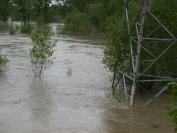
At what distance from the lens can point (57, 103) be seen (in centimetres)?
1173

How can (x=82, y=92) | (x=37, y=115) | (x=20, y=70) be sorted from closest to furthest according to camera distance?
(x=37, y=115) < (x=82, y=92) < (x=20, y=70)

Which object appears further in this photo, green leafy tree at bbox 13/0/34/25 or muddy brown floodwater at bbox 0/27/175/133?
green leafy tree at bbox 13/0/34/25

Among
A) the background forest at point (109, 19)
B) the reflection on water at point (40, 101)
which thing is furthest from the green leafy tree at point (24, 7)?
the reflection on water at point (40, 101)

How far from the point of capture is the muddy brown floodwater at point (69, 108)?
368 inches

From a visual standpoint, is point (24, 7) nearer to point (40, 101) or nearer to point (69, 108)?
point (40, 101)

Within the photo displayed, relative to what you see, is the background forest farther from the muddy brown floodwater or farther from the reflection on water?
the reflection on water

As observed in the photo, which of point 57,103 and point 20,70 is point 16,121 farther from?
point 20,70

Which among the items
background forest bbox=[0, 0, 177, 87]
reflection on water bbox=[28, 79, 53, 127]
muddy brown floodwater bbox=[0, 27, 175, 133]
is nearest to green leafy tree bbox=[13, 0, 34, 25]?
background forest bbox=[0, 0, 177, 87]

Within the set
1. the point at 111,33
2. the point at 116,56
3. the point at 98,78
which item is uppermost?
the point at 111,33

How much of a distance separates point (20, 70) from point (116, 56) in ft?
21.2

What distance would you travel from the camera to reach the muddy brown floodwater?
9.34m

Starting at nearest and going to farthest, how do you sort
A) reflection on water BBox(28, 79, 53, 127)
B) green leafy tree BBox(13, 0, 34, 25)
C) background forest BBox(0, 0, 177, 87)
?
reflection on water BBox(28, 79, 53, 127) < background forest BBox(0, 0, 177, 87) < green leafy tree BBox(13, 0, 34, 25)

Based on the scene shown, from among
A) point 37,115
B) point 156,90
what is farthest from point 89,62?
point 37,115

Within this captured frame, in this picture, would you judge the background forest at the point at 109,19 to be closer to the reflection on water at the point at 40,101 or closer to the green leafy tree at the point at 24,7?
the green leafy tree at the point at 24,7
